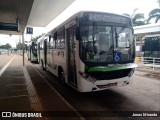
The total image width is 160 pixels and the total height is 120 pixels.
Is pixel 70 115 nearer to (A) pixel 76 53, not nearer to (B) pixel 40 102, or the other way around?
(B) pixel 40 102

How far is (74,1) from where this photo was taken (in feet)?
48.8

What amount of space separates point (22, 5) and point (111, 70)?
909cm

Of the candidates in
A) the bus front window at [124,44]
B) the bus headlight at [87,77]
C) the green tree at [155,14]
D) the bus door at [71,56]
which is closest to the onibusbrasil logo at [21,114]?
the bus headlight at [87,77]

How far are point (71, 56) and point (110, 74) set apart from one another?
184 cm

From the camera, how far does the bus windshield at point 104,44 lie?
6523 millimetres

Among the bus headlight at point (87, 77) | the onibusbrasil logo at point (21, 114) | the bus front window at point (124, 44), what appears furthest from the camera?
the bus front window at point (124, 44)

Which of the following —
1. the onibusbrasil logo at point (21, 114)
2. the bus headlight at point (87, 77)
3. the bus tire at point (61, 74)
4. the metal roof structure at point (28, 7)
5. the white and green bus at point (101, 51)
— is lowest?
the onibusbrasil logo at point (21, 114)

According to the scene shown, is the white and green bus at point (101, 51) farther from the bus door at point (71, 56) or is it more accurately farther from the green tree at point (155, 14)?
the green tree at point (155, 14)

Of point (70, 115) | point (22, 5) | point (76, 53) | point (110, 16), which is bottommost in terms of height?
point (70, 115)

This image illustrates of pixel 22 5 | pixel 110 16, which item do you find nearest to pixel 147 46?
pixel 22 5

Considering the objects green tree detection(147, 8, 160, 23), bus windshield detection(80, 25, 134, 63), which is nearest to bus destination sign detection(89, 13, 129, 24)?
bus windshield detection(80, 25, 134, 63)

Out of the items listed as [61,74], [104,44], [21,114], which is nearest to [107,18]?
[104,44]

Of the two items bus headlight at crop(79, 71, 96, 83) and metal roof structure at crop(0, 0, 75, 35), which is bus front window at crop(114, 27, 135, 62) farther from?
metal roof structure at crop(0, 0, 75, 35)

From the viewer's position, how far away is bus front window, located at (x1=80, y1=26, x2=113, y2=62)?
257 inches
